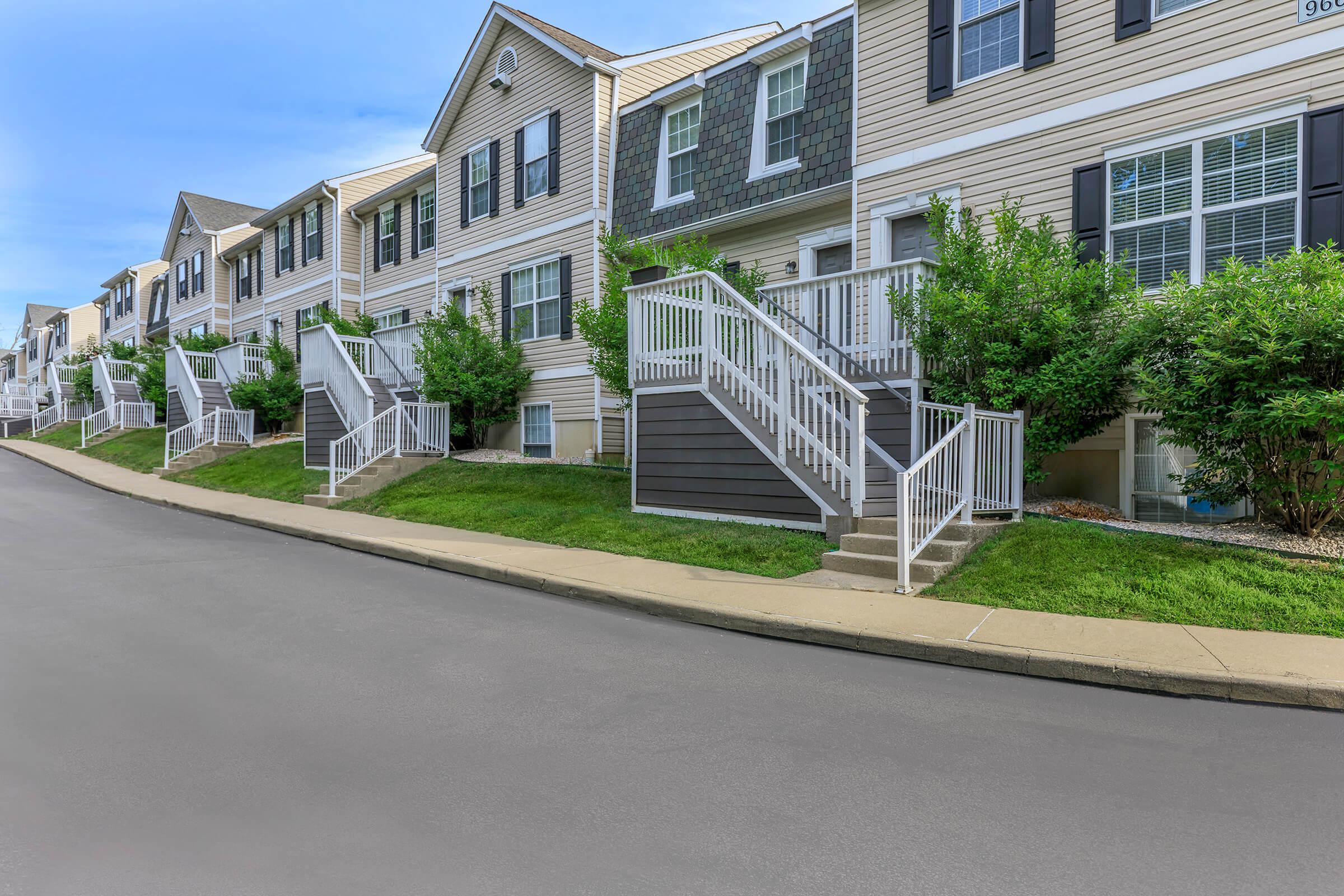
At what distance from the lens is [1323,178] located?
8.59 meters

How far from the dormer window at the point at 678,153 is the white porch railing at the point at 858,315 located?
4760mm

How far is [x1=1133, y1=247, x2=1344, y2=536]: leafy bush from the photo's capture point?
6891 millimetres

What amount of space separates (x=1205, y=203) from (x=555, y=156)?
40.0 feet

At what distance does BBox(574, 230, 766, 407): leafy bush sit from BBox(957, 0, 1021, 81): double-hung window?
3985 millimetres

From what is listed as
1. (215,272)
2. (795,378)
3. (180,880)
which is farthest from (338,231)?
(180,880)

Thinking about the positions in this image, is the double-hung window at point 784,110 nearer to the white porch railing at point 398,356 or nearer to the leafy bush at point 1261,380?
the leafy bush at point 1261,380

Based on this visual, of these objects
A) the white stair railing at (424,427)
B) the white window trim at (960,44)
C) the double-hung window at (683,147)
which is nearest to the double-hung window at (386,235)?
the white stair railing at (424,427)

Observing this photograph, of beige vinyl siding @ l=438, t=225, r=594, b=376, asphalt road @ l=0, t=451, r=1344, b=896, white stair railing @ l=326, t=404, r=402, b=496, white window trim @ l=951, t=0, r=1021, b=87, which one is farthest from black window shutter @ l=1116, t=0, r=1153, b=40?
white stair railing @ l=326, t=404, r=402, b=496

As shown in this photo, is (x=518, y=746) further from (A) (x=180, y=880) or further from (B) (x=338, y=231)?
(B) (x=338, y=231)

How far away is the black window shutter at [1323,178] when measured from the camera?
27.9 ft

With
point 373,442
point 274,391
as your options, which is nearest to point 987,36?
point 373,442

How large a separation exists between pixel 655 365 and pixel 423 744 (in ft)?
25.2

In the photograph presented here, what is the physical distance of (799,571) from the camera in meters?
8.39

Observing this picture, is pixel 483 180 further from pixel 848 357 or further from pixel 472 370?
pixel 848 357
